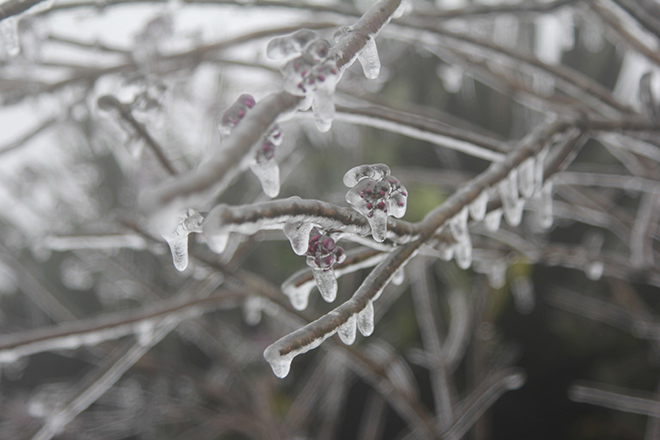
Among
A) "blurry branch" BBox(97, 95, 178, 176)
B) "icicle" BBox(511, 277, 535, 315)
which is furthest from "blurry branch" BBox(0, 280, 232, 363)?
Result: "icicle" BBox(511, 277, 535, 315)

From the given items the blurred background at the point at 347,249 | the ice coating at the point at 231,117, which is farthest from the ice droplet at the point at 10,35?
the ice coating at the point at 231,117

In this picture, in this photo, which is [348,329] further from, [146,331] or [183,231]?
[146,331]

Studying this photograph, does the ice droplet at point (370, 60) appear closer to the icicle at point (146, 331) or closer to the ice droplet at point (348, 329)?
the ice droplet at point (348, 329)

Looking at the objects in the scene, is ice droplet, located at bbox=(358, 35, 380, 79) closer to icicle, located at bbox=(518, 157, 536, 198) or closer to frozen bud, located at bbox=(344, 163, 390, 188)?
frozen bud, located at bbox=(344, 163, 390, 188)

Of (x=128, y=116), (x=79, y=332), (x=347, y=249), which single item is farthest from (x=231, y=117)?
(x=347, y=249)

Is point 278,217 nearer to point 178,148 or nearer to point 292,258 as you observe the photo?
point 292,258

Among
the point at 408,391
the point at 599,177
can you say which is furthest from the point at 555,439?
the point at 599,177
